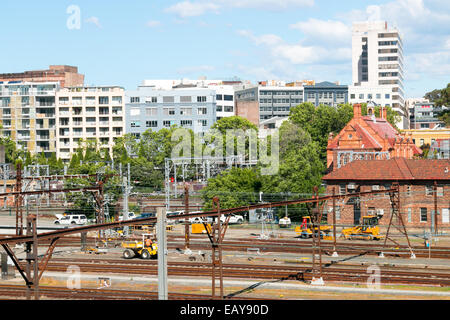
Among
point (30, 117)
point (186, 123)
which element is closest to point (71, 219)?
point (186, 123)

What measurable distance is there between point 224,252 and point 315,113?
68.4 metres

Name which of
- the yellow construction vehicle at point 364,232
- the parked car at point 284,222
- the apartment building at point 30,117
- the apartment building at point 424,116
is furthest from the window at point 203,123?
the yellow construction vehicle at point 364,232

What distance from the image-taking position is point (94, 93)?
5177 inches

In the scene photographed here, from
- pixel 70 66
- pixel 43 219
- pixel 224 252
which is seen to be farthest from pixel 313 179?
pixel 70 66

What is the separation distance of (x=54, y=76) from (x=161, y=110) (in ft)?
146

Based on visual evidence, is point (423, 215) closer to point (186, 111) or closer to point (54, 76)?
point (186, 111)

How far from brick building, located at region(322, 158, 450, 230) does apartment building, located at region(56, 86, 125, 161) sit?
254ft

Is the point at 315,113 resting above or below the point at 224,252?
above

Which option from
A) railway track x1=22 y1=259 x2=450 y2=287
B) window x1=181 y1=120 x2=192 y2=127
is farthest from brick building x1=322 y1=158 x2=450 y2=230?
window x1=181 y1=120 x2=192 y2=127

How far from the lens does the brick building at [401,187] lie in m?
57.0

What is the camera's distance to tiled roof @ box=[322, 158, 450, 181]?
57.5 meters
